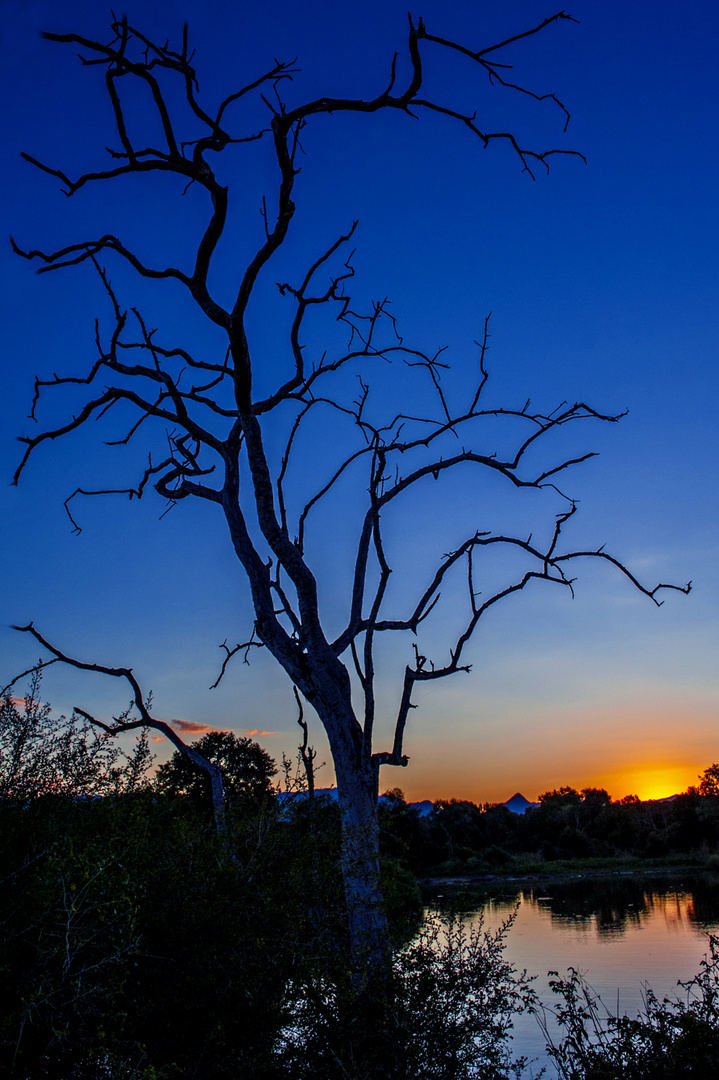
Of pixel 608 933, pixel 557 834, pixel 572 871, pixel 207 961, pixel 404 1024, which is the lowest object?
pixel 572 871

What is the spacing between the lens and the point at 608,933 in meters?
15.6

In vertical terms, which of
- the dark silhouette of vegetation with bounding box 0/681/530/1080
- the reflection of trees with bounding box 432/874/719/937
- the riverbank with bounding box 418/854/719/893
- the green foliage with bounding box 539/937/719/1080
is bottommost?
the riverbank with bounding box 418/854/719/893

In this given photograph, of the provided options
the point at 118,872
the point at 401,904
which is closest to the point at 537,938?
the point at 401,904

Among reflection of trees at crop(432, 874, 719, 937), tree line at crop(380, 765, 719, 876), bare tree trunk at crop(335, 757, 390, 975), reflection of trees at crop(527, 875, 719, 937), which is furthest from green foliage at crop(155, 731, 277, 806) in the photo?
tree line at crop(380, 765, 719, 876)

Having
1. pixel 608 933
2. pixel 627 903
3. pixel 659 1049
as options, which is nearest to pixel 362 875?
pixel 659 1049

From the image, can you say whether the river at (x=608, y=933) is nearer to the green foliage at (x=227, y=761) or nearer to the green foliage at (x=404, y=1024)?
the green foliage at (x=404, y=1024)

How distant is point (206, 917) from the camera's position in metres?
2.57

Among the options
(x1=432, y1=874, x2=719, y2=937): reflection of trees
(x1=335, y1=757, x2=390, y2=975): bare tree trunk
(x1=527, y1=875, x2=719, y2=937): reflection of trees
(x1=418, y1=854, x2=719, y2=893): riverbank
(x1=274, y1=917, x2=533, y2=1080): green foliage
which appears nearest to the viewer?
(x1=274, y1=917, x2=533, y2=1080): green foliage

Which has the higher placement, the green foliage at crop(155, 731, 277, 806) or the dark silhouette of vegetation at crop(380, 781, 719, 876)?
the green foliage at crop(155, 731, 277, 806)

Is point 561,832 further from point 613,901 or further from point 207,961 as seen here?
point 207,961

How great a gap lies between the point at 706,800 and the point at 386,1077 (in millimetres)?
42506

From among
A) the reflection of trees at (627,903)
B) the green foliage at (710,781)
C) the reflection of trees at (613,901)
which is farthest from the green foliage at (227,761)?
the green foliage at (710,781)

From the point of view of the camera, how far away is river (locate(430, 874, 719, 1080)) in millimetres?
8438

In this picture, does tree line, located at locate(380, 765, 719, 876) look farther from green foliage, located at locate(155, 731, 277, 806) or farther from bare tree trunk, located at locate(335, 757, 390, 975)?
bare tree trunk, located at locate(335, 757, 390, 975)
